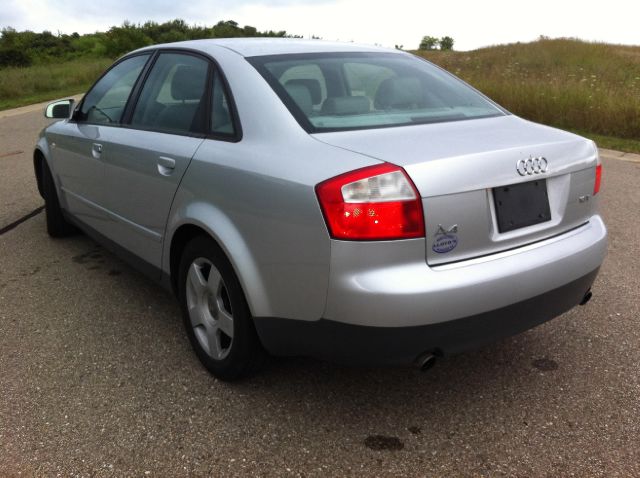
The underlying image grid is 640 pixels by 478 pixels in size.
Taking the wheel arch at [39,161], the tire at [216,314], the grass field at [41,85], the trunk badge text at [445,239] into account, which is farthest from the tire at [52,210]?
the grass field at [41,85]

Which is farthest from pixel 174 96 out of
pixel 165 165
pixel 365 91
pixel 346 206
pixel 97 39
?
pixel 97 39

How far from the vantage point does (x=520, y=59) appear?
27.0 metres

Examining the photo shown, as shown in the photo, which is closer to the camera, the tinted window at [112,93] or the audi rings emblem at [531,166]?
the audi rings emblem at [531,166]

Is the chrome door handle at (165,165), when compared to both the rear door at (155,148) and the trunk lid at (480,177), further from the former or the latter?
the trunk lid at (480,177)

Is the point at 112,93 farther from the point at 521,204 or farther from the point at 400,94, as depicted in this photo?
the point at 521,204

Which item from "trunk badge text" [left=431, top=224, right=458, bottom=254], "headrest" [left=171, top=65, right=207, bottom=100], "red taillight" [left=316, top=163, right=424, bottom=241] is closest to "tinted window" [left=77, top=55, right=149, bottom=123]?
"headrest" [left=171, top=65, right=207, bottom=100]

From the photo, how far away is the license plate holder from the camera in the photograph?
7.79ft

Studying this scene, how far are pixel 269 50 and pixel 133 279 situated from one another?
2.02 metres

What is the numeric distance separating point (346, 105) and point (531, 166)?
0.85m

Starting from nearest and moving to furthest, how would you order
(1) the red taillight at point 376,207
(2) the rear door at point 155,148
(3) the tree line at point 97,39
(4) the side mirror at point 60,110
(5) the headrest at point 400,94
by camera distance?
(1) the red taillight at point 376,207 → (5) the headrest at point 400,94 → (2) the rear door at point 155,148 → (4) the side mirror at point 60,110 → (3) the tree line at point 97,39

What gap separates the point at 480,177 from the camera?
231cm

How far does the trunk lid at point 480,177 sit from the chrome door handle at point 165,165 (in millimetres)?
904

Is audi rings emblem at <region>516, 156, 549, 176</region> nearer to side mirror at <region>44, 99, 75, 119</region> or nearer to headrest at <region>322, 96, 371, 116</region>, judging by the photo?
headrest at <region>322, 96, 371, 116</region>

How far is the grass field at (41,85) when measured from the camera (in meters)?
21.0
